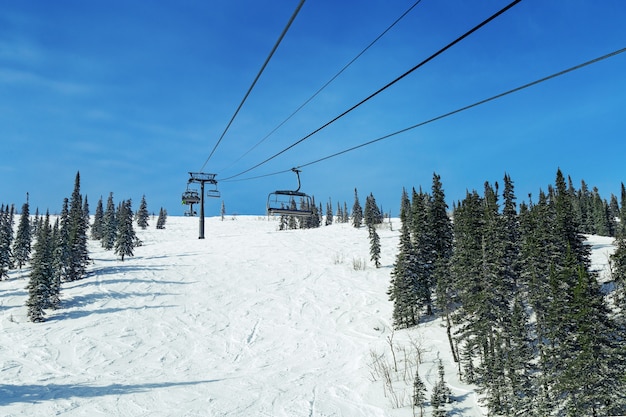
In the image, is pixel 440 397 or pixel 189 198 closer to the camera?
pixel 440 397

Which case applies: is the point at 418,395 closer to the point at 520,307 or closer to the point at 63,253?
the point at 520,307

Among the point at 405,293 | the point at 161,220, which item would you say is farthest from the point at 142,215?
the point at 405,293

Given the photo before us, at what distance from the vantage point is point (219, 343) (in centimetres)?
3375

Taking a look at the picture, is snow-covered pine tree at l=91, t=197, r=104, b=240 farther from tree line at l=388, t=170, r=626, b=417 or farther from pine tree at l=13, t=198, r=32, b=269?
tree line at l=388, t=170, r=626, b=417

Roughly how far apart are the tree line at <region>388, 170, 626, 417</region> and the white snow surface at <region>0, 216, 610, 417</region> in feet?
7.80

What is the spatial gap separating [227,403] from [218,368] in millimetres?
8841

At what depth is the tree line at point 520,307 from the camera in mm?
21844

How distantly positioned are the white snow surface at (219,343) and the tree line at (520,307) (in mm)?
2378

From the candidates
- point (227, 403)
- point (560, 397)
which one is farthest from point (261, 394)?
point (560, 397)

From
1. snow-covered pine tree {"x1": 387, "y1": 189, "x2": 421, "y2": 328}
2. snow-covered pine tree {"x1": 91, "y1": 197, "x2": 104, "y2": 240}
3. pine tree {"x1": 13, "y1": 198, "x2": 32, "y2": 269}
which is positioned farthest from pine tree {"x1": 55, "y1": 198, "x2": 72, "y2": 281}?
snow-covered pine tree {"x1": 91, "y1": 197, "x2": 104, "y2": 240}

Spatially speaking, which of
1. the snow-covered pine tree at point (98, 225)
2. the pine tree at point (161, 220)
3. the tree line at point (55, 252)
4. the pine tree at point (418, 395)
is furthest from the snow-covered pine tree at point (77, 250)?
the pine tree at point (161, 220)

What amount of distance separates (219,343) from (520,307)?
78.2 ft

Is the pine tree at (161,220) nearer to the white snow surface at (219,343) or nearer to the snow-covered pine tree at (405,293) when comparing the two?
the white snow surface at (219,343)

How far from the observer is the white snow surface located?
20359 mm
